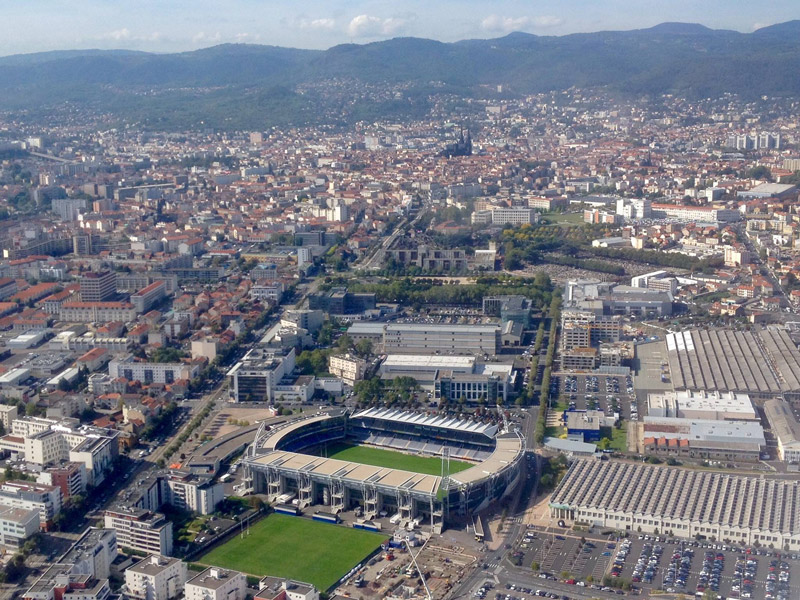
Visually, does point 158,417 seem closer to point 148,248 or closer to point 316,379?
point 316,379

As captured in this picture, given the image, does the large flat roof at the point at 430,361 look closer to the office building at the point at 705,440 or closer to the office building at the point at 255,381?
the office building at the point at 255,381

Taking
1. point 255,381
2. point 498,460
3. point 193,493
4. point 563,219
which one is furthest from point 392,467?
point 563,219

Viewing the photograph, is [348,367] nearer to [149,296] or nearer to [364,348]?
[364,348]

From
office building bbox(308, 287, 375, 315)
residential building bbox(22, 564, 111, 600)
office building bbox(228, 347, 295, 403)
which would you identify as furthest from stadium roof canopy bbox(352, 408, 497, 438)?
office building bbox(308, 287, 375, 315)

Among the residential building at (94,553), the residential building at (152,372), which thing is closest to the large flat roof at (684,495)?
the residential building at (94,553)

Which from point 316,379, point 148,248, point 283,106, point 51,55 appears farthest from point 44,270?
point 51,55
